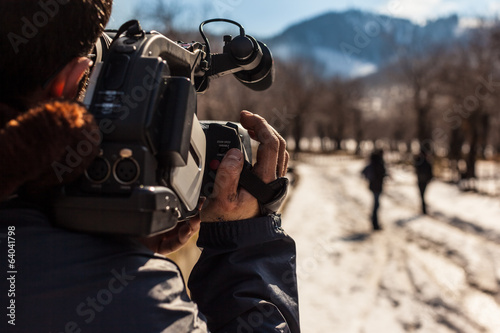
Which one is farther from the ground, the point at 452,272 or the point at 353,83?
the point at 353,83

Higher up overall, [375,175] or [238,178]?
[238,178]

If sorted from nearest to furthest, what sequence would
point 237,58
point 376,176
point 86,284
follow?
point 86,284, point 237,58, point 376,176

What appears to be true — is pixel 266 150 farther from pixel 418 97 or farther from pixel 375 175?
pixel 418 97

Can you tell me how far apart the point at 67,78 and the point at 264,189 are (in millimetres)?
617

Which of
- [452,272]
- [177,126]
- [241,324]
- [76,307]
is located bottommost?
[452,272]

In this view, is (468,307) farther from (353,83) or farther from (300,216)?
(353,83)

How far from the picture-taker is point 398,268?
7422 millimetres

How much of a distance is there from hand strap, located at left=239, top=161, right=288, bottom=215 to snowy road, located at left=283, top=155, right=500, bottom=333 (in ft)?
13.9

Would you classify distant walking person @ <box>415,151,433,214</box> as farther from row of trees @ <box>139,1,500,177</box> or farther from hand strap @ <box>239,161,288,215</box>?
hand strap @ <box>239,161,288,215</box>

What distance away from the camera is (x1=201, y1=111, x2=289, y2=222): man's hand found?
1.23 meters

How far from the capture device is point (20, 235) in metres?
0.83

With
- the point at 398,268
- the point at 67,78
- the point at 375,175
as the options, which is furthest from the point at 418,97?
the point at 67,78

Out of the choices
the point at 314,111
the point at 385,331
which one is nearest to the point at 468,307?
the point at 385,331

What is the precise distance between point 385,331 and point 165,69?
485 centimetres
